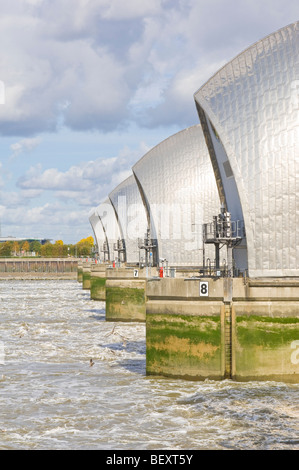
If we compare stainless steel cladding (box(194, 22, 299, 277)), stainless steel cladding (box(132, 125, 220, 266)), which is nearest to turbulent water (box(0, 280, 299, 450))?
stainless steel cladding (box(194, 22, 299, 277))

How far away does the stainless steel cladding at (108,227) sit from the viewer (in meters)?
97.6

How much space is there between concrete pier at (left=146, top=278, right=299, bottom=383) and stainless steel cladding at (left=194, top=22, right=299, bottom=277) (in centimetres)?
168

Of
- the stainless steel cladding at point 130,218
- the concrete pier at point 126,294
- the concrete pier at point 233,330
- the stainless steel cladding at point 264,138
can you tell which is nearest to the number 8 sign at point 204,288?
the concrete pier at point 233,330

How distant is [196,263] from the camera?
150 feet

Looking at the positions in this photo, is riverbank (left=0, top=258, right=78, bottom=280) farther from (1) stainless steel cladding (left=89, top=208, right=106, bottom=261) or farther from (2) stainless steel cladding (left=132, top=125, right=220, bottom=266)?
(2) stainless steel cladding (left=132, top=125, right=220, bottom=266)

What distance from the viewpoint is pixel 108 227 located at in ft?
332

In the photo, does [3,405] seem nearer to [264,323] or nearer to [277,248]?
[264,323]

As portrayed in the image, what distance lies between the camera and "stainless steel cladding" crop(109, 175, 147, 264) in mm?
67062

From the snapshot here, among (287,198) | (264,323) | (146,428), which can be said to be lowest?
(146,428)

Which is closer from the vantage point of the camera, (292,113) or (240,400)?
(240,400)

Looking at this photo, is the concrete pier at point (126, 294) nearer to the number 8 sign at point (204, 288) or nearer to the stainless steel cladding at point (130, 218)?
the stainless steel cladding at point (130, 218)

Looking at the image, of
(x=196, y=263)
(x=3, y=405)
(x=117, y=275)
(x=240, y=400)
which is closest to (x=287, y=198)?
(x=240, y=400)

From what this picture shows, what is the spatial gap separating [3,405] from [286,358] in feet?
31.3

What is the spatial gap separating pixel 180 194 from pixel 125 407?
2769cm
